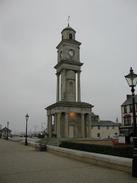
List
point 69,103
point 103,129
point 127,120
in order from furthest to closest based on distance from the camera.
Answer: point 103,129 → point 127,120 → point 69,103

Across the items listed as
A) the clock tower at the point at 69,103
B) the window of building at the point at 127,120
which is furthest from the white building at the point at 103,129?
the clock tower at the point at 69,103

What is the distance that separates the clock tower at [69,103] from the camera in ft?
121

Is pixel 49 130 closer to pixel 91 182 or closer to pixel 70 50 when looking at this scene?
pixel 70 50

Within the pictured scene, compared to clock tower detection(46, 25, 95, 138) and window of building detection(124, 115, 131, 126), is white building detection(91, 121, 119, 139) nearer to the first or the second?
window of building detection(124, 115, 131, 126)

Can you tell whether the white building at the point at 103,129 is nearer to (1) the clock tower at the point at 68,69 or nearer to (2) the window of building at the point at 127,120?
(2) the window of building at the point at 127,120

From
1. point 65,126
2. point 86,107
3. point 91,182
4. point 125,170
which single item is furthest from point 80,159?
point 86,107

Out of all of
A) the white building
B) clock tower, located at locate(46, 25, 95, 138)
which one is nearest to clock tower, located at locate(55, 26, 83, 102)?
clock tower, located at locate(46, 25, 95, 138)

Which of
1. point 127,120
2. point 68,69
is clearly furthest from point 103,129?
point 68,69

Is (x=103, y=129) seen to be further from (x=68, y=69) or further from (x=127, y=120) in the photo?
(x=68, y=69)

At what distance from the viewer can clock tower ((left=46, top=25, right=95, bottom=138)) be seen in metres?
36.8

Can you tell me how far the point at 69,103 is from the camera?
37.2 metres

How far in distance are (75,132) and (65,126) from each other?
2503mm

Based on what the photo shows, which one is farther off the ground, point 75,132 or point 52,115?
point 52,115

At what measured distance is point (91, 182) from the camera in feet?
29.0
